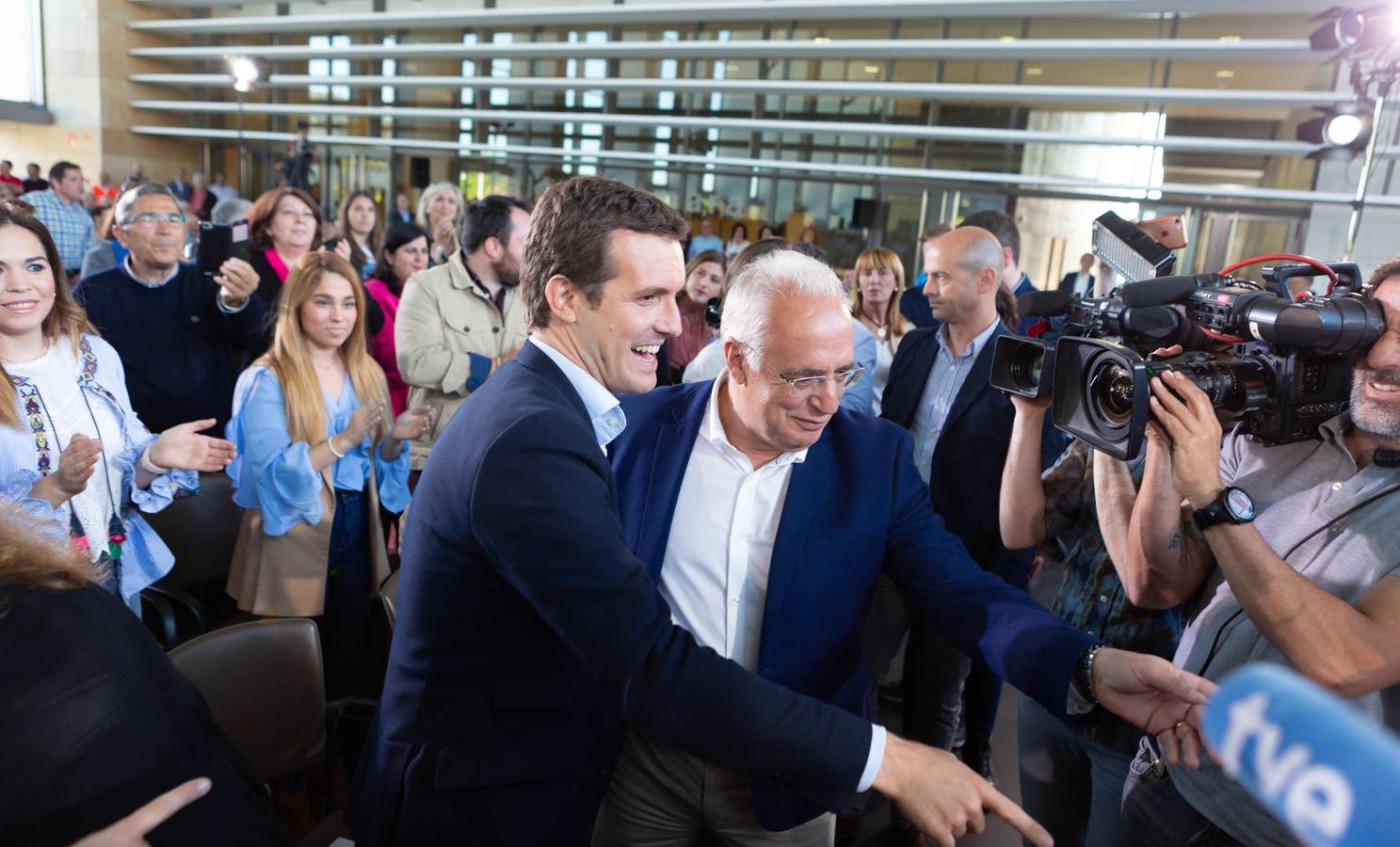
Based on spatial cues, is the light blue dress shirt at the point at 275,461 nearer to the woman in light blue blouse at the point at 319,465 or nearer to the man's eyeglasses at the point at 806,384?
the woman in light blue blouse at the point at 319,465

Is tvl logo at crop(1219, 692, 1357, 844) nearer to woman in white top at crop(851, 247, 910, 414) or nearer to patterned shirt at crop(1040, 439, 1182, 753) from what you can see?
patterned shirt at crop(1040, 439, 1182, 753)

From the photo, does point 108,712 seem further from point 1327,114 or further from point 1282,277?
point 1327,114

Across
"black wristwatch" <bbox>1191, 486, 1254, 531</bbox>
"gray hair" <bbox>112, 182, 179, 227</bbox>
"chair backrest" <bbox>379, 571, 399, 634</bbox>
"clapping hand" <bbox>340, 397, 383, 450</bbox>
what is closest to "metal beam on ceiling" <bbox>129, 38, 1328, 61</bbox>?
"gray hair" <bbox>112, 182, 179, 227</bbox>

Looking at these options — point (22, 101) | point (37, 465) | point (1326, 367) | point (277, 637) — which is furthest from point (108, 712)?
point (22, 101)

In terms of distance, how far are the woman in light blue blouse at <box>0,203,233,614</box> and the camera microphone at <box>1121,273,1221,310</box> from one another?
2250 mm

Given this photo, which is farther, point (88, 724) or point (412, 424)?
point (412, 424)

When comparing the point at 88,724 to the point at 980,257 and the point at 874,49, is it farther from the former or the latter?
the point at 874,49

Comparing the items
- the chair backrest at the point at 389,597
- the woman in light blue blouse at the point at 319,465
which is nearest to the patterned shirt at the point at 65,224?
the woman in light blue blouse at the point at 319,465

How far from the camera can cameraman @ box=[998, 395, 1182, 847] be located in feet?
5.57

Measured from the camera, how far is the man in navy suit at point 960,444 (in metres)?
2.75

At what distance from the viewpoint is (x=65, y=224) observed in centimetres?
792

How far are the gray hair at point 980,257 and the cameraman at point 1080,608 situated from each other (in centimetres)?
102

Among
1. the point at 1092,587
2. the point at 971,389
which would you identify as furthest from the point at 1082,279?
the point at 1092,587

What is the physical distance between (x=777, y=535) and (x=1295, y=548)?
32.8 inches
